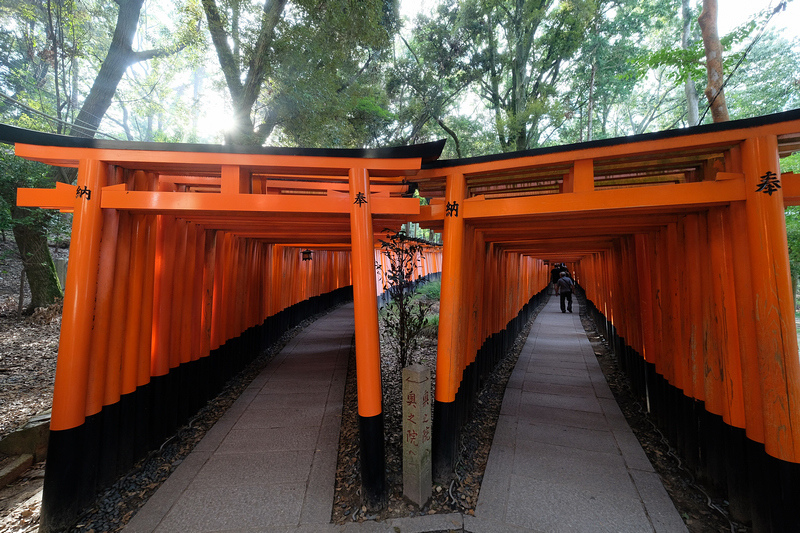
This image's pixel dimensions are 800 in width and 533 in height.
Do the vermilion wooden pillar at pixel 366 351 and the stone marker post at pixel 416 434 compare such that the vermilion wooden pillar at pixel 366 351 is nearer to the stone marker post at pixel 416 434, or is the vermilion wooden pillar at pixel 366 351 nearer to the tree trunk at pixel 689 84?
the stone marker post at pixel 416 434

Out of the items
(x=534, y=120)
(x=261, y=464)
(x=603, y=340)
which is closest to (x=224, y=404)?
(x=261, y=464)

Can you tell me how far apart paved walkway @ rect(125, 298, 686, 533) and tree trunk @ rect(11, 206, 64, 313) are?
6.91 m

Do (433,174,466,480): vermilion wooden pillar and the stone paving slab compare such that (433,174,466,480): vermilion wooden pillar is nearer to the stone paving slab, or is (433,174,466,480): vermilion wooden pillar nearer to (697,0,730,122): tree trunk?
the stone paving slab

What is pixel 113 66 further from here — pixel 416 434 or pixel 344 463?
pixel 416 434

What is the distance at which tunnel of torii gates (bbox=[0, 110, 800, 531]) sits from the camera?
2.39 m

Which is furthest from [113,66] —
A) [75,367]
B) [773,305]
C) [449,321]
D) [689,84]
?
[689,84]

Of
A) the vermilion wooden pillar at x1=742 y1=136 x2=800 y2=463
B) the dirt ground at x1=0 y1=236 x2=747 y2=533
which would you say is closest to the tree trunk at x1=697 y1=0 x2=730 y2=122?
the vermilion wooden pillar at x1=742 y1=136 x2=800 y2=463

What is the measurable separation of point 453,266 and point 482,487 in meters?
2.10

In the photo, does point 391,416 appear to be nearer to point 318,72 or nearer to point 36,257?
point 318,72

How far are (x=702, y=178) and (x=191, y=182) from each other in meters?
4.96

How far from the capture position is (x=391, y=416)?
4.65 m

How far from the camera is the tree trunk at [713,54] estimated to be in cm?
475

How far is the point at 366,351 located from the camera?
118 inches

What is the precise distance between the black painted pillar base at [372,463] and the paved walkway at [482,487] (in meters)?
0.23
